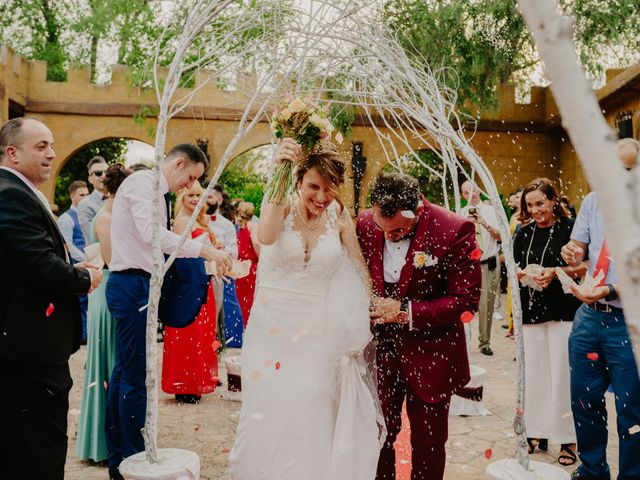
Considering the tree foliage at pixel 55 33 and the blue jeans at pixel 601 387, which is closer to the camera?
the blue jeans at pixel 601 387

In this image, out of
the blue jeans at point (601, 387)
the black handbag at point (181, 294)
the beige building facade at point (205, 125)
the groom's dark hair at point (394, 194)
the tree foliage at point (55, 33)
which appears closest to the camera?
the groom's dark hair at point (394, 194)

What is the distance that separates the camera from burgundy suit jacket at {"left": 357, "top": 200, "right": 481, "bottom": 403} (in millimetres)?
3078

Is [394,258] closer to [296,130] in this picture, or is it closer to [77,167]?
[296,130]

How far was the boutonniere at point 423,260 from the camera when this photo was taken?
3.07m

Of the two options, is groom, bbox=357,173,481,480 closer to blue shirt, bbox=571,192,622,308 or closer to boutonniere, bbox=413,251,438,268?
boutonniere, bbox=413,251,438,268

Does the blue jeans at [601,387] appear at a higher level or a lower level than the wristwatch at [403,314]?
lower

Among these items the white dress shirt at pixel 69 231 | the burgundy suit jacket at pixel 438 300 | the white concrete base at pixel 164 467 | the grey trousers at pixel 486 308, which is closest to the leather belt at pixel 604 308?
the burgundy suit jacket at pixel 438 300

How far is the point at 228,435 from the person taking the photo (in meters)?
4.73

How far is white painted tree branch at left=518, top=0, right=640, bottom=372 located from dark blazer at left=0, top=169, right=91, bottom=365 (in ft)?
7.41

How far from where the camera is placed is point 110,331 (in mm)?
4109

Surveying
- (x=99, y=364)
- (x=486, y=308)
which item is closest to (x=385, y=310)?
(x=99, y=364)

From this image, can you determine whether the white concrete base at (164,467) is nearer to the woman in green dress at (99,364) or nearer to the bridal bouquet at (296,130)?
the woman in green dress at (99,364)

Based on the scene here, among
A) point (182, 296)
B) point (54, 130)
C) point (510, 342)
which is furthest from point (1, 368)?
point (54, 130)

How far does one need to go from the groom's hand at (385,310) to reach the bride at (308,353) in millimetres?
63
